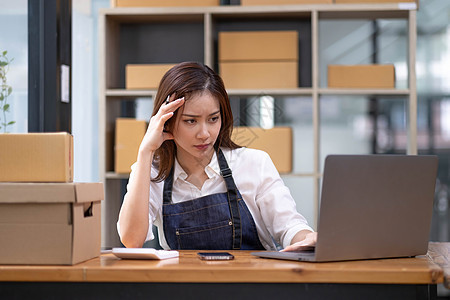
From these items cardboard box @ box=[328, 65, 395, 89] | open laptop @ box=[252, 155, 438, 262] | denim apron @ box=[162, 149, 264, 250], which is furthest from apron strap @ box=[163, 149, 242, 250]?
cardboard box @ box=[328, 65, 395, 89]

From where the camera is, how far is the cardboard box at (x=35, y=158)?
1517 millimetres

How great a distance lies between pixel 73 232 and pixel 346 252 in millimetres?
643

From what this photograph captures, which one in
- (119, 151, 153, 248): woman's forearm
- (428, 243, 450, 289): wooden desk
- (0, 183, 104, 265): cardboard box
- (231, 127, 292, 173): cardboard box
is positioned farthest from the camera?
(231, 127, 292, 173): cardboard box

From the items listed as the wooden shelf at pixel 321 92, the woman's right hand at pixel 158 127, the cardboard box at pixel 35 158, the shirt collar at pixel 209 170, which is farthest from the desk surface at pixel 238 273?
the wooden shelf at pixel 321 92

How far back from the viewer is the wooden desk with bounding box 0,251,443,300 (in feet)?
4.38

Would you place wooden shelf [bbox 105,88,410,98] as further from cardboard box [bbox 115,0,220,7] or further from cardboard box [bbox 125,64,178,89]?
cardboard box [bbox 115,0,220,7]

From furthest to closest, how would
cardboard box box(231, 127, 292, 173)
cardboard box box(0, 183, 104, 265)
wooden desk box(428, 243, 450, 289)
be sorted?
1. cardboard box box(231, 127, 292, 173)
2. cardboard box box(0, 183, 104, 265)
3. wooden desk box(428, 243, 450, 289)

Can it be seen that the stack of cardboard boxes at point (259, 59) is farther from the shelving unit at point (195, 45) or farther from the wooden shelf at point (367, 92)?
the wooden shelf at point (367, 92)

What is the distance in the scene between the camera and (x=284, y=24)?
11.8 feet

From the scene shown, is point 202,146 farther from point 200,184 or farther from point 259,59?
point 259,59

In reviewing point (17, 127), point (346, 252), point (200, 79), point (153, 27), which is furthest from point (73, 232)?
point (153, 27)

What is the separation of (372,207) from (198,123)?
0.74 metres

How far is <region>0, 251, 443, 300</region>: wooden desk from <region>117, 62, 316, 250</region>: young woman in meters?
0.54

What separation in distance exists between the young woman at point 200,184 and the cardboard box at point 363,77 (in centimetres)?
133
